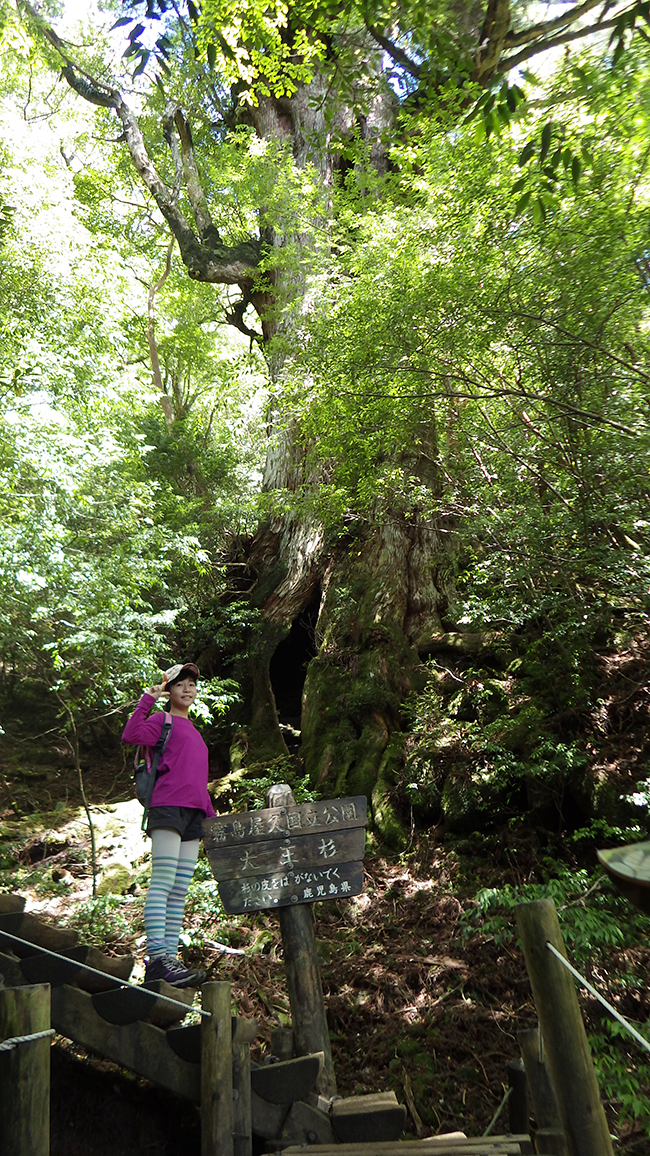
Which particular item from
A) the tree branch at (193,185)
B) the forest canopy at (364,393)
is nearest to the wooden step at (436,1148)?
the forest canopy at (364,393)

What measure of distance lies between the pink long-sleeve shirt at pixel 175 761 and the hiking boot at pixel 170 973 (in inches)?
27.6

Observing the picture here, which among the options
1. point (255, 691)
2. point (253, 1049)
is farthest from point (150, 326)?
point (253, 1049)

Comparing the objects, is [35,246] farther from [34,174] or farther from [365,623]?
[365,623]

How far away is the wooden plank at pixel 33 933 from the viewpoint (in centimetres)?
351

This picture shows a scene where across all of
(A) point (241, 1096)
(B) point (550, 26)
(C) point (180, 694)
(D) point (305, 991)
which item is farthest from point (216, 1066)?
(B) point (550, 26)

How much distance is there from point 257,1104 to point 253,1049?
1.75 m

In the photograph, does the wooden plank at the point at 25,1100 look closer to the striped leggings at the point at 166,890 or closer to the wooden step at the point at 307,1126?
the wooden step at the point at 307,1126

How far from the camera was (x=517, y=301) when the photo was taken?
16.3ft

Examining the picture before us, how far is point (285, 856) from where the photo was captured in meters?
3.23

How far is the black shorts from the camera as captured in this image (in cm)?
346

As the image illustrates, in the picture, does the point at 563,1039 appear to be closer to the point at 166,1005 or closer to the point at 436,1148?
the point at 436,1148

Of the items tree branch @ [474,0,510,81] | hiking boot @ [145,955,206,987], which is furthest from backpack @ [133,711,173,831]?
tree branch @ [474,0,510,81]

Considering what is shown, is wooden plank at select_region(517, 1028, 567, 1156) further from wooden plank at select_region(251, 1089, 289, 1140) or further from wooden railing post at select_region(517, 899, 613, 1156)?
wooden plank at select_region(251, 1089, 289, 1140)

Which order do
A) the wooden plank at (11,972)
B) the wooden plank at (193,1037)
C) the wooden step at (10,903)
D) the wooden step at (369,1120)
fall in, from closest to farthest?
the wooden step at (369,1120) < the wooden plank at (193,1037) < the wooden plank at (11,972) < the wooden step at (10,903)
